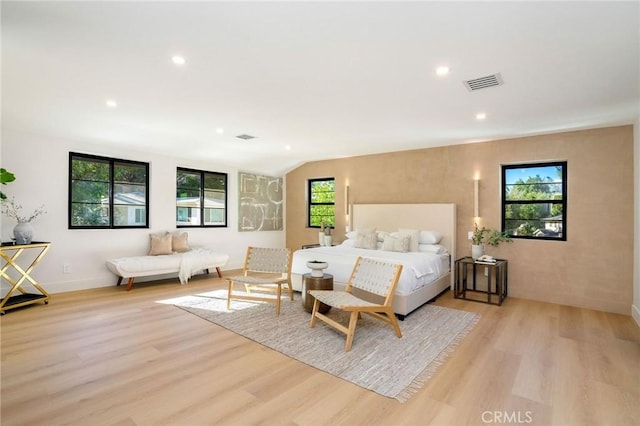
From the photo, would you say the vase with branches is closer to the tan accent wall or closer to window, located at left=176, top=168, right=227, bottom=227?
window, located at left=176, top=168, right=227, bottom=227

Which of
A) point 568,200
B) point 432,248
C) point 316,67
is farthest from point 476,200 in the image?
point 316,67

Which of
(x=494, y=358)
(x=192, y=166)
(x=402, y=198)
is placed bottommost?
(x=494, y=358)

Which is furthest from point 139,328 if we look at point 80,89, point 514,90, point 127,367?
point 514,90

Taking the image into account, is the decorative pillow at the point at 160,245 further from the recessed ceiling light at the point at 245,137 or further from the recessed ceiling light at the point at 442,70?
the recessed ceiling light at the point at 442,70

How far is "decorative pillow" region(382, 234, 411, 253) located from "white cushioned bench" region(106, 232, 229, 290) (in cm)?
315

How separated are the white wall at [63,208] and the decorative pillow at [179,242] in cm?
28

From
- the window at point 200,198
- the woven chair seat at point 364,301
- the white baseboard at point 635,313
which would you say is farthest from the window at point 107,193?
the white baseboard at point 635,313

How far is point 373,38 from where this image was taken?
2.26 meters

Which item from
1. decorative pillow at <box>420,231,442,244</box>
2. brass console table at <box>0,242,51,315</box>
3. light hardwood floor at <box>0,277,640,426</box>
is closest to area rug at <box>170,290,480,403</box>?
light hardwood floor at <box>0,277,640,426</box>

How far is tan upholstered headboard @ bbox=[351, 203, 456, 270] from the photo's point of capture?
17.9 feet

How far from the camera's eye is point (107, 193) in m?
5.52

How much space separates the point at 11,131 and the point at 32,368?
12.1 feet

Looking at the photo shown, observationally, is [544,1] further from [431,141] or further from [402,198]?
[402,198]

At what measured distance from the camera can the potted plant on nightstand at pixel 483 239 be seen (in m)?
4.98
